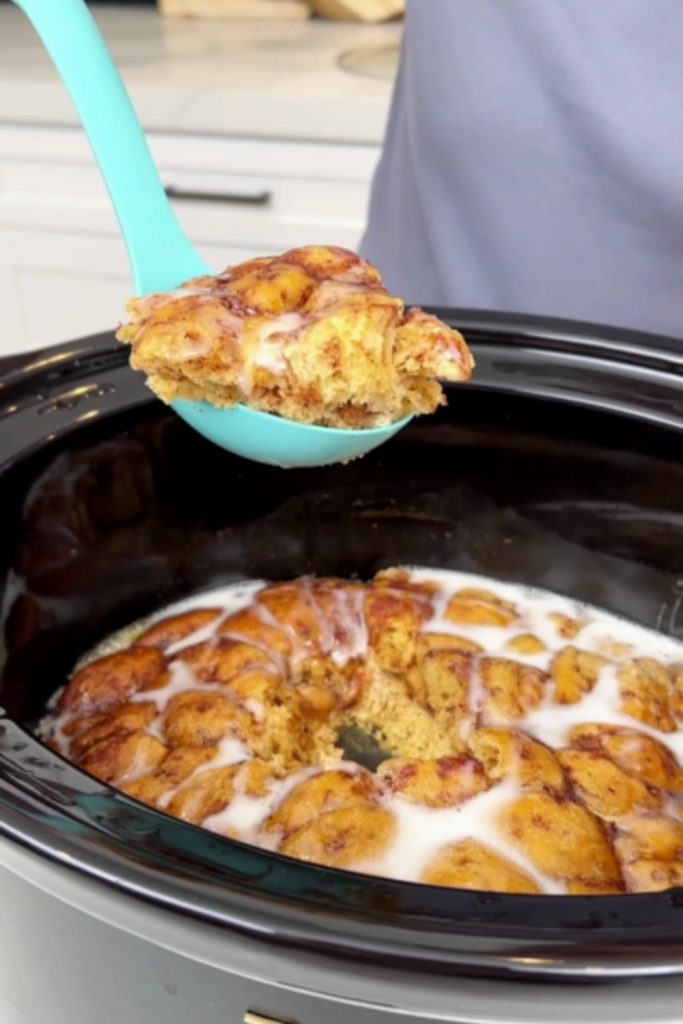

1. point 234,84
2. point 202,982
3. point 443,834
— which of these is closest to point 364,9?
point 234,84

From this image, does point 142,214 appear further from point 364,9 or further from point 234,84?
point 364,9

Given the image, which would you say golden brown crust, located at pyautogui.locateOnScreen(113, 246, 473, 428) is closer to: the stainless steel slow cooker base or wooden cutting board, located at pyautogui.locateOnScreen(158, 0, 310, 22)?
the stainless steel slow cooker base

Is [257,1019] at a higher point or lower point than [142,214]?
lower

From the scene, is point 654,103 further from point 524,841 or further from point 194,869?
point 194,869

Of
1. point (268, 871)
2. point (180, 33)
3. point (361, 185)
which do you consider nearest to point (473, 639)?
point (268, 871)

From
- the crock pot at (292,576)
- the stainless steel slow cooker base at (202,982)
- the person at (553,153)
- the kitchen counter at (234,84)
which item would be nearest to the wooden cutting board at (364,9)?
the kitchen counter at (234,84)
